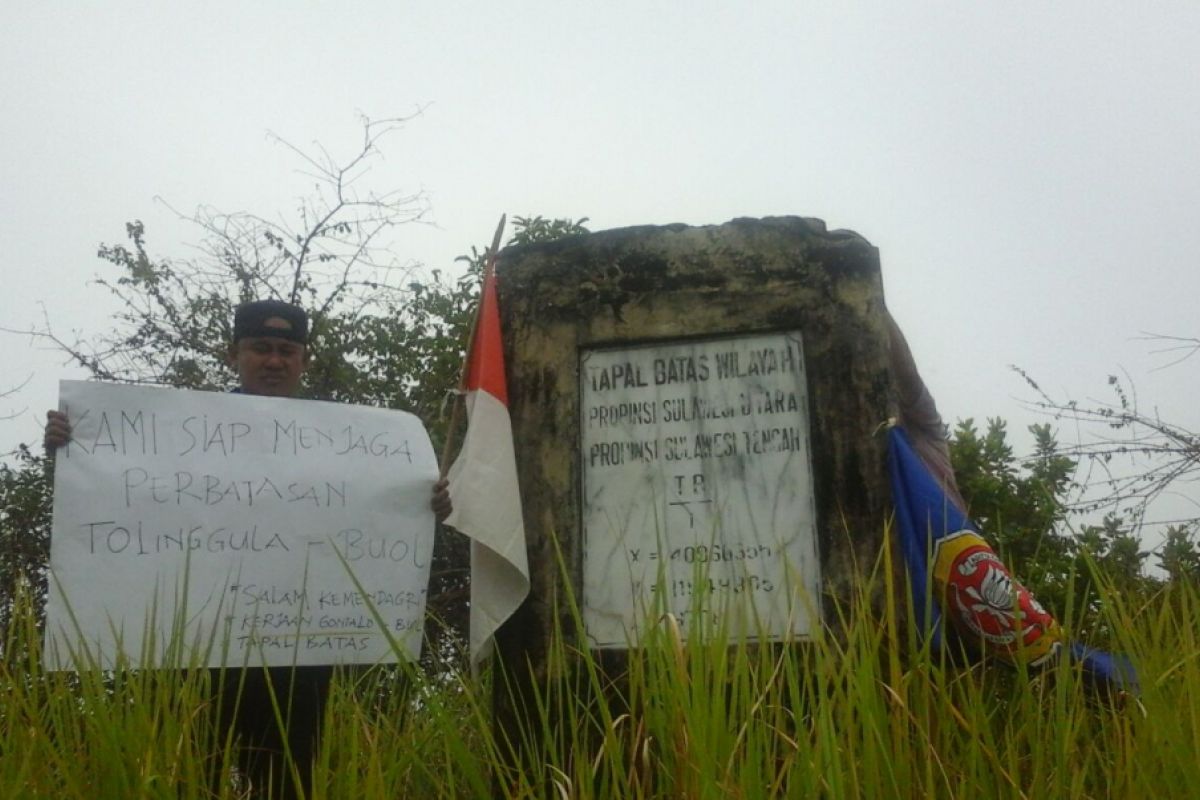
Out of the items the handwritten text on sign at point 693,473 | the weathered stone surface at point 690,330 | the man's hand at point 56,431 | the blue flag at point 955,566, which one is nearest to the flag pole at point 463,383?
the weathered stone surface at point 690,330

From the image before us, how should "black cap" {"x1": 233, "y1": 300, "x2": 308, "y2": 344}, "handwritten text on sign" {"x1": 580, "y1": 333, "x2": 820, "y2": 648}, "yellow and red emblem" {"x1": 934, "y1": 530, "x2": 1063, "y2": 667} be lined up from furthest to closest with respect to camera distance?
"black cap" {"x1": 233, "y1": 300, "x2": 308, "y2": 344}
"handwritten text on sign" {"x1": 580, "y1": 333, "x2": 820, "y2": 648}
"yellow and red emblem" {"x1": 934, "y1": 530, "x2": 1063, "y2": 667}

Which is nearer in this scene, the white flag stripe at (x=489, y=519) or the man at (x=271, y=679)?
the man at (x=271, y=679)

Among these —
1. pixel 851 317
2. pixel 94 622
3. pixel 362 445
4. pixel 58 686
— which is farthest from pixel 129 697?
pixel 851 317

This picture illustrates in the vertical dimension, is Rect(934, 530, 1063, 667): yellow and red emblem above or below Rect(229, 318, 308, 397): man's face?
below

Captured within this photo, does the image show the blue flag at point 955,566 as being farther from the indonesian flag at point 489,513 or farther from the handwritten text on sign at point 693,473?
the indonesian flag at point 489,513

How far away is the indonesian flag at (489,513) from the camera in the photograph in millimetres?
3174

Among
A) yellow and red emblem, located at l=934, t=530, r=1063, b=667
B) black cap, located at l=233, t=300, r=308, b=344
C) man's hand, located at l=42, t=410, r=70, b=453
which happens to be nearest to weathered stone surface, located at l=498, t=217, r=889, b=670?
yellow and red emblem, located at l=934, t=530, r=1063, b=667

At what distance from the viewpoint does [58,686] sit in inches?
87.1

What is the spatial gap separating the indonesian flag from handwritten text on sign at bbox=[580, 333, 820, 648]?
202mm

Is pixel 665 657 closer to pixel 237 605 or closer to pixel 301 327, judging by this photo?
pixel 237 605

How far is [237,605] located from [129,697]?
884mm

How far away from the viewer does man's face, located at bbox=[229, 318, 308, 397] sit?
3285 mm

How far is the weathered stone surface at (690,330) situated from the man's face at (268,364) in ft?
2.02

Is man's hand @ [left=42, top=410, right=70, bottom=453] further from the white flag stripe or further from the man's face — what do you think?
the white flag stripe
